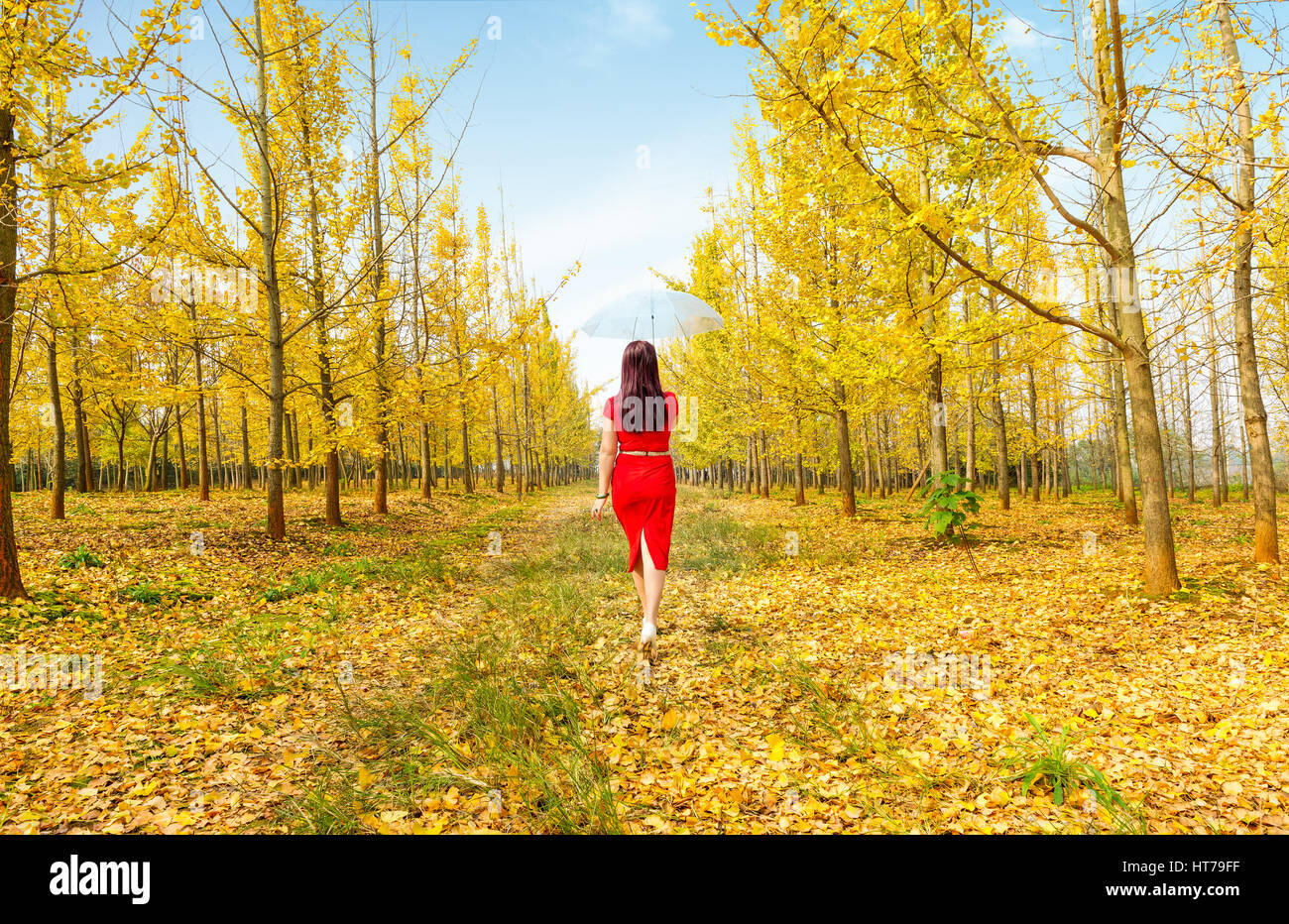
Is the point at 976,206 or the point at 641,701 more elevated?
the point at 976,206

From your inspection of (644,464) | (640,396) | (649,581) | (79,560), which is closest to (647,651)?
(649,581)

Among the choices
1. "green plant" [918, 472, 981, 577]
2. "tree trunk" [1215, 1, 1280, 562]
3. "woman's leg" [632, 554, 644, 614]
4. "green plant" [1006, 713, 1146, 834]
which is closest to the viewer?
"green plant" [1006, 713, 1146, 834]

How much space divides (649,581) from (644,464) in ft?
3.26

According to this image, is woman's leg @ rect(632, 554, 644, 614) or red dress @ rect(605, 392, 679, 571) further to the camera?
woman's leg @ rect(632, 554, 644, 614)

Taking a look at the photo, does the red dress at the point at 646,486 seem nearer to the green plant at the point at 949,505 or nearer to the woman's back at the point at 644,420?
the woman's back at the point at 644,420

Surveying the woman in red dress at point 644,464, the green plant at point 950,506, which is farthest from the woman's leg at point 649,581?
the green plant at point 950,506

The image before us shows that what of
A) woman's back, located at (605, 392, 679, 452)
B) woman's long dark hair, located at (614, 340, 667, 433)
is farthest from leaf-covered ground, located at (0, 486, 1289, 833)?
woman's long dark hair, located at (614, 340, 667, 433)

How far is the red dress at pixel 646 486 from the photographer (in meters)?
4.38

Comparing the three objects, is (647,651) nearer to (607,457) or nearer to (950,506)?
(607,457)

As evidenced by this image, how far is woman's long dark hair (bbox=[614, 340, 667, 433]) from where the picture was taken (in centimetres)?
430

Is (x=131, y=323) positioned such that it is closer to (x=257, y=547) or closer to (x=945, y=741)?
(x=257, y=547)

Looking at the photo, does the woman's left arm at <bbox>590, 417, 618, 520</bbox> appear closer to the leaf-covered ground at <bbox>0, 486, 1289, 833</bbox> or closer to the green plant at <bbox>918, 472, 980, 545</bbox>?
the leaf-covered ground at <bbox>0, 486, 1289, 833</bbox>

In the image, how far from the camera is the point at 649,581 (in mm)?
4523
